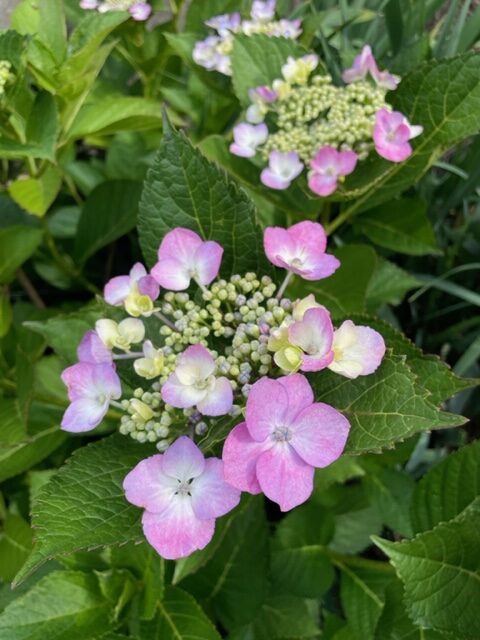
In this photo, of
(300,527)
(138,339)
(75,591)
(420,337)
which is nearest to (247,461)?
(138,339)

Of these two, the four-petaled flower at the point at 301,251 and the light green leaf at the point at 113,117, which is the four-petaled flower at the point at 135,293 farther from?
the light green leaf at the point at 113,117

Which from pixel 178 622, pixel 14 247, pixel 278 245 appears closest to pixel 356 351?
pixel 278 245

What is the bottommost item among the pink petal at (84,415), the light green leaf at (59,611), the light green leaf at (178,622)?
the light green leaf at (178,622)

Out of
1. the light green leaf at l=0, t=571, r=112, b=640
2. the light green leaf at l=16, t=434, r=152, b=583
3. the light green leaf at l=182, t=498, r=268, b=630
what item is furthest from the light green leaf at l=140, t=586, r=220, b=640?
the light green leaf at l=16, t=434, r=152, b=583

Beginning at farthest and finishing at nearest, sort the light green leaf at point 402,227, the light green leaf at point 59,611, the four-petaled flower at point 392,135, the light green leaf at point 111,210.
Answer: the light green leaf at point 111,210
the light green leaf at point 402,227
the four-petaled flower at point 392,135
the light green leaf at point 59,611

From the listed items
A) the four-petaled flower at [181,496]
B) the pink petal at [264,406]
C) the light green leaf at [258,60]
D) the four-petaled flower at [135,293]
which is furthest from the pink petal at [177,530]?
the light green leaf at [258,60]

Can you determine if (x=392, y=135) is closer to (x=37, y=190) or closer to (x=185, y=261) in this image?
(x=185, y=261)

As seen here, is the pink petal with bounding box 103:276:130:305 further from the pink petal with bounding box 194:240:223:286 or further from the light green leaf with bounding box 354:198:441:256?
the light green leaf with bounding box 354:198:441:256
